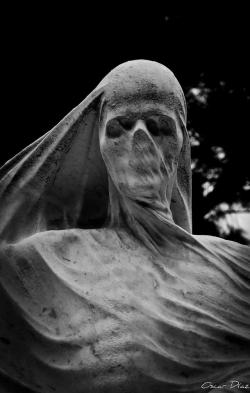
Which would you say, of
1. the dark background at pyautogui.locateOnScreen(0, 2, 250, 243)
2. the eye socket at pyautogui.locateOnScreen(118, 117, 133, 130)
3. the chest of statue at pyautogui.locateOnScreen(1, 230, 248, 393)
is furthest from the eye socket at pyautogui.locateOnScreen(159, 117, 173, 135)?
the dark background at pyautogui.locateOnScreen(0, 2, 250, 243)

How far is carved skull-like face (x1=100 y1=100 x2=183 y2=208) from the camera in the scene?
4852 mm

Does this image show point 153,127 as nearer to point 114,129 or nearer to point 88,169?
point 114,129

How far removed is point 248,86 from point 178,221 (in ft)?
12.2

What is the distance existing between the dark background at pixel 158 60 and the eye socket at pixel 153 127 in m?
2.76

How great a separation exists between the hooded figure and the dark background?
8.49ft

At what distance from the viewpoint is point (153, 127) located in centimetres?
493

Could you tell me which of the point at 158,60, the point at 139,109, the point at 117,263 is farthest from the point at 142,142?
the point at 158,60

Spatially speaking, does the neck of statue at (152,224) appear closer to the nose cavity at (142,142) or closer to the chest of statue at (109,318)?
the chest of statue at (109,318)

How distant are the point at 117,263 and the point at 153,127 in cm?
54

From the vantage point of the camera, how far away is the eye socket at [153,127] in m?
4.92

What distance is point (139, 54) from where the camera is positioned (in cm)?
822

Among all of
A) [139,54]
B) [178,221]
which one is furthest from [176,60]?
[178,221]

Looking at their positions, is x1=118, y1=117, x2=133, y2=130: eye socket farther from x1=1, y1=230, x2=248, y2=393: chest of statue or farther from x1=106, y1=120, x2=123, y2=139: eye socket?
x1=1, y1=230, x2=248, y2=393: chest of statue

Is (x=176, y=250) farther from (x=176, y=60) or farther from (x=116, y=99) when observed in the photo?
(x=176, y=60)
